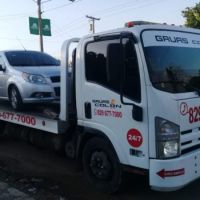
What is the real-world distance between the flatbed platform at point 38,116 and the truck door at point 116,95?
0.78 meters

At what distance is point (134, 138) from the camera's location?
475 cm

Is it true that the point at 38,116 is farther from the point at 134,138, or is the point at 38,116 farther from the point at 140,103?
the point at 140,103

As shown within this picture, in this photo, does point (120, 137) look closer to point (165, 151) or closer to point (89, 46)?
point (165, 151)

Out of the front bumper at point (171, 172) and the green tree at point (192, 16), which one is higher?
the green tree at point (192, 16)

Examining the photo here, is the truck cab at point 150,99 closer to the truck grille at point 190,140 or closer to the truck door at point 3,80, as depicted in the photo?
the truck grille at point 190,140

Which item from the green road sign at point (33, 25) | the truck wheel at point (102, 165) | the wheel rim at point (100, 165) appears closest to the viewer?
the truck wheel at point (102, 165)

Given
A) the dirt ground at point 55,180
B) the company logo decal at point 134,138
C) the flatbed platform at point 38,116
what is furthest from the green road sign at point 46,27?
the company logo decal at point 134,138

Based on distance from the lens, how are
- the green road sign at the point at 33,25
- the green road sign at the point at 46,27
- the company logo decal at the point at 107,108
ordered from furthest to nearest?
the green road sign at the point at 46,27
the green road sign at the point at 33,25
the company logo decal at the point at 107,108

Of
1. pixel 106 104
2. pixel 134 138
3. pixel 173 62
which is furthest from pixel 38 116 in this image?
pixel 173 62

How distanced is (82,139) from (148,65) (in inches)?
68.4

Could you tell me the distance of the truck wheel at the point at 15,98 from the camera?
761 cm

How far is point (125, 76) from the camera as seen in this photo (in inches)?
186

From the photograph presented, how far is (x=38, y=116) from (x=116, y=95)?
217 centimetres

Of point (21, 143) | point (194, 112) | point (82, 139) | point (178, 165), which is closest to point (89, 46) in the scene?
point (82, 139)
